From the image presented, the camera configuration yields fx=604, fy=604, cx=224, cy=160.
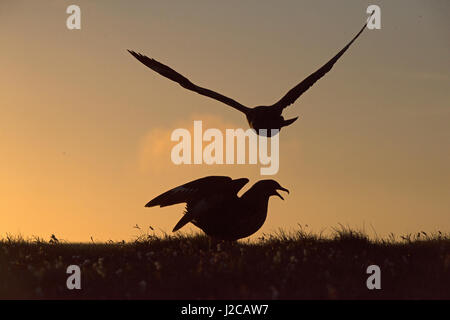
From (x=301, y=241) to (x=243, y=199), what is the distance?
1462mm

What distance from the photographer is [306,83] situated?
45.3 ft

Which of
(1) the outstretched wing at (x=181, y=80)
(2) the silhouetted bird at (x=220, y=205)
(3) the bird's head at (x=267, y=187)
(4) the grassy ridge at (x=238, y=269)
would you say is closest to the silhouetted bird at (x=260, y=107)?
(1) the outstretched wing at (x=181, y=80)

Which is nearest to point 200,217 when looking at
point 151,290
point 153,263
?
point 153,263

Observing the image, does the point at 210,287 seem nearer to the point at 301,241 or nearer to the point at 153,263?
the point at 153,263

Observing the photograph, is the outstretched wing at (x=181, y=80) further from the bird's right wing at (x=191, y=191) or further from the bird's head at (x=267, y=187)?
the bird's right wing at (x=191, y=191)

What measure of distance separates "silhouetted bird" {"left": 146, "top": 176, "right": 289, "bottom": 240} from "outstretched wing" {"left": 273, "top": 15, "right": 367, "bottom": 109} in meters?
2.45

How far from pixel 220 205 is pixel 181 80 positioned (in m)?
3.11

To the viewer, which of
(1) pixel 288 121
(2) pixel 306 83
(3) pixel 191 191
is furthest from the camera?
(2) pixel 306 83

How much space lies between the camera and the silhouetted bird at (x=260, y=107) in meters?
12.9

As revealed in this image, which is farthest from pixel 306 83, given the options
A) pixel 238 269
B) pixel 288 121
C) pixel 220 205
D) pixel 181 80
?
pixel 238 269

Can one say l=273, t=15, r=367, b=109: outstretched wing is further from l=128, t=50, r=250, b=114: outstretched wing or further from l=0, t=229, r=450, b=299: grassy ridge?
l=0, t=229, r=450, b=299: grassy ridge

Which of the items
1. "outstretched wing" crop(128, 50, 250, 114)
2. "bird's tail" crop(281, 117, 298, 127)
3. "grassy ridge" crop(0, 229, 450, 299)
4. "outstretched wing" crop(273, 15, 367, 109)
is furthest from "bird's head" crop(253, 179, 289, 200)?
"outstretched wing" crop(273, 15, 367, 109)

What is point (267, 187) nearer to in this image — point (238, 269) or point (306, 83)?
point (306, 83)
